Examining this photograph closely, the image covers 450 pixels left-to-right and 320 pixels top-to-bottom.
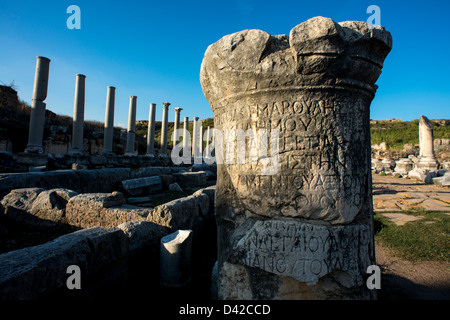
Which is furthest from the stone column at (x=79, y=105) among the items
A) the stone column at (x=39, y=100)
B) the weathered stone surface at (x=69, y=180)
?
the weathered stone surface at (x=69, y=180)

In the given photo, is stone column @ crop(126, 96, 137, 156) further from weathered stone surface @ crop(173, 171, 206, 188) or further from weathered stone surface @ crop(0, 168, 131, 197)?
weathered stone surface @ crop(0, 168, 131, 197)

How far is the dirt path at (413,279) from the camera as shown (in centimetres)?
241

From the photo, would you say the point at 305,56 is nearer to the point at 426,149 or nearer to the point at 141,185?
the point at 141,185

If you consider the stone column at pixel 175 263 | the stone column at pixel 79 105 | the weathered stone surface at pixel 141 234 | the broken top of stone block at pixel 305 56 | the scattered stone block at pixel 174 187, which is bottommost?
the stone column at pixel 175 263

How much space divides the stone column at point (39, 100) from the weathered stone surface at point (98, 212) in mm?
11012

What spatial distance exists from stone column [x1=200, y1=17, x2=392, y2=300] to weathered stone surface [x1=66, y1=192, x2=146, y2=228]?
82.8 inches

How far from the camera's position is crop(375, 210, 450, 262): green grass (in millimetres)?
3291

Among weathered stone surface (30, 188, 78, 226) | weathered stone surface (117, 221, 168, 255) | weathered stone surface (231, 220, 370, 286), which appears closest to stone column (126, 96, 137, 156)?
weathered stone surface (30, 188, 78, 226)

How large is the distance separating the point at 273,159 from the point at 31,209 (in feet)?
12.6

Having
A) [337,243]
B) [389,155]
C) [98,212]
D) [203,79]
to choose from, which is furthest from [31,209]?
[389,155]

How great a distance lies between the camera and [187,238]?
263 cm

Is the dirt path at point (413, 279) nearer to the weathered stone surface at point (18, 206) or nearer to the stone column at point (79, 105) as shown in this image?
the weathered stone surface at point (18, 206)

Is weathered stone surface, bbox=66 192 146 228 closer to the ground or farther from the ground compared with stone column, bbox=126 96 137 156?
closer to the ground
